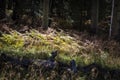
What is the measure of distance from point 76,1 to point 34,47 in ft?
40.2

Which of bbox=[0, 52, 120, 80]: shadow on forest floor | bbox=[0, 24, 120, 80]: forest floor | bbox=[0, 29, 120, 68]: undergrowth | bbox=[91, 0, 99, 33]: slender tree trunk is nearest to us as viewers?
bbox=[0, 52, 120, 80]: shadow on forest floor

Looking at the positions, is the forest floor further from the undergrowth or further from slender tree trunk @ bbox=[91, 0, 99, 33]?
slender tree trunk @ bbox=[91, 0, 99, 33]

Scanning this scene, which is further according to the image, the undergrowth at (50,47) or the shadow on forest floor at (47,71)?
the undergrowth at (50,47)

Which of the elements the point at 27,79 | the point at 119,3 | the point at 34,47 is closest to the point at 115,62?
the point at 34,47

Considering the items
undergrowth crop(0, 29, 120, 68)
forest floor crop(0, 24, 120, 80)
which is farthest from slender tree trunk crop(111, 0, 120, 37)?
undergrowth crop(0, 29, 120, 68)

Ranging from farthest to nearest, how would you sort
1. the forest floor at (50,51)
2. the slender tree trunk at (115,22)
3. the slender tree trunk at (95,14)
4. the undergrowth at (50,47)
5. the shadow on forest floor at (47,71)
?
the slender tree trunk at (95,14) < the slender tree trunk at (115,22) < the undergrowth at (50,47) < the forest floor at (50,51) < the shadow on forest floor at (47,71)

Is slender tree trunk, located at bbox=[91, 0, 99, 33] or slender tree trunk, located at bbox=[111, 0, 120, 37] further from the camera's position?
slender tree trunk, located at bbox=[91, 0, 99, 33]

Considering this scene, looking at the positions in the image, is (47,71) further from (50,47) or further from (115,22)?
(115,22)

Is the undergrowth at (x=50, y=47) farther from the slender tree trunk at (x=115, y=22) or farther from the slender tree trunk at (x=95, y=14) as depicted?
the slender tree trunk at (x=95, y=14)

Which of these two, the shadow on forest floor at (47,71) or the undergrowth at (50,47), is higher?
the shadow on forest floor at (47,71)

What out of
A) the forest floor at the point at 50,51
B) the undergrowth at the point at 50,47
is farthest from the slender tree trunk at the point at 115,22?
the undergrowth at the point at 50,47

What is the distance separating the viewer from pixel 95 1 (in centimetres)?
2258

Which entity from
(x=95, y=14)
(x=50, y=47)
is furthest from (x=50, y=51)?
(x=95, y=14)

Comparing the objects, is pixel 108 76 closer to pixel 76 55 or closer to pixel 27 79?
pixel 27 79
